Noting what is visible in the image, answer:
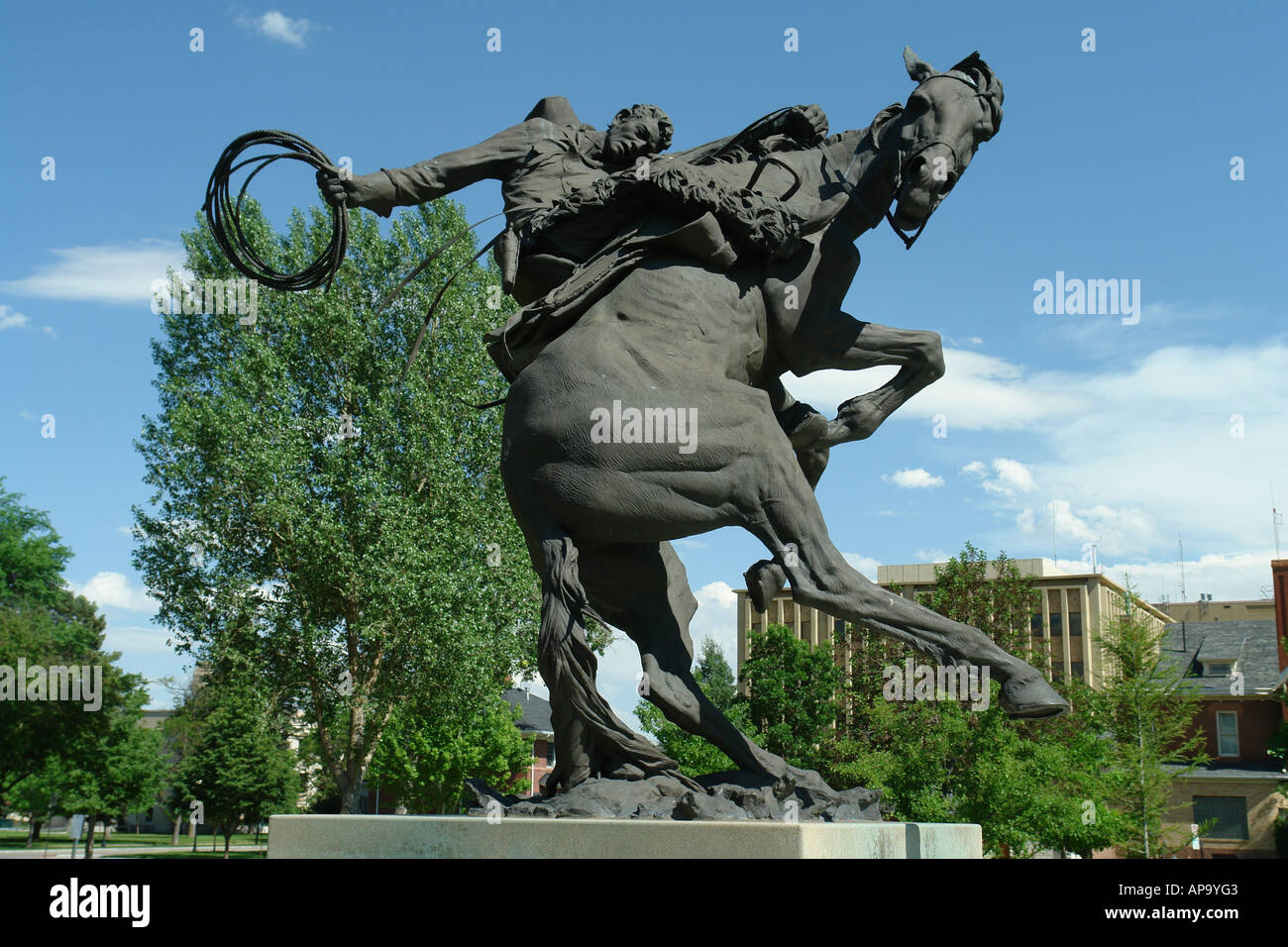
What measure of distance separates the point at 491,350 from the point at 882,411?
2.24m

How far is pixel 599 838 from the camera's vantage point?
4.37 meters

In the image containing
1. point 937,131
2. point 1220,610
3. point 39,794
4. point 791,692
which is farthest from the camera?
point 1220,610

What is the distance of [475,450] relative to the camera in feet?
88.3

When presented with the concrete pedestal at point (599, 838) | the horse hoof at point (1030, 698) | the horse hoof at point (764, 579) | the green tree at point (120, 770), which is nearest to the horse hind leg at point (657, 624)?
the horse hoof at point (764, 579)

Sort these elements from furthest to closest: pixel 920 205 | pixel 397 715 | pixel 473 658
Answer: pixel 397 715
pixel 473 658
pixel 920 205

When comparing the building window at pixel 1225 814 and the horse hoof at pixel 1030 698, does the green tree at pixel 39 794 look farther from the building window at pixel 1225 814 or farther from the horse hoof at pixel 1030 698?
the building window at pixel 1225 814

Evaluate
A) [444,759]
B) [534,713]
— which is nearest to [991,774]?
[444,759]

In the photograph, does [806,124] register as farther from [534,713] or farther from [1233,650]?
[1233,650]

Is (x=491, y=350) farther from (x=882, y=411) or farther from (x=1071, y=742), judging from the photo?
(x=1071, y=742)

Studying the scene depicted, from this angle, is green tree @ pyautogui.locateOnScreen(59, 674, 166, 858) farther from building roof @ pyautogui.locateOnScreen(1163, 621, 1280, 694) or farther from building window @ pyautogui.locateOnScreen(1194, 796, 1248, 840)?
building roof @ pyautogui.locateOnScreen(1163, 621, 1280, 694)

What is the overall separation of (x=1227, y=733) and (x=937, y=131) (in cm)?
5514

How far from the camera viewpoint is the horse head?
5.91m
